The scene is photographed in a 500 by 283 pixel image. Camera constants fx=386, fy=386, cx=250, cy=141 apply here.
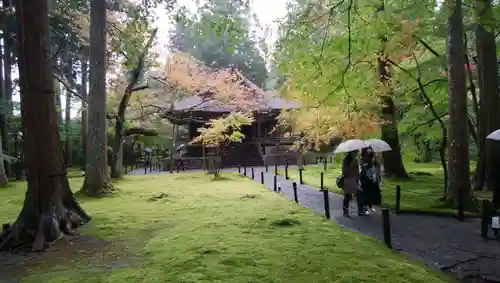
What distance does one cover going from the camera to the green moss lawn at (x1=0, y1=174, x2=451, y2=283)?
4539 mm

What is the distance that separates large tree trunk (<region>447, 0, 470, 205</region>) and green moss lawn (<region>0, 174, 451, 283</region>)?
394 cm

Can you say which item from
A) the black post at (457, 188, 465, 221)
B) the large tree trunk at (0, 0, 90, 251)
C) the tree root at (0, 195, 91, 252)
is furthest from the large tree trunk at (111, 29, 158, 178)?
the black post at (457, 188, 465, 221)

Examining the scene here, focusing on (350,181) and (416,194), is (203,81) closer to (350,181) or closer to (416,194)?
(416,194)

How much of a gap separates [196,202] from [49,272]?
6.13m

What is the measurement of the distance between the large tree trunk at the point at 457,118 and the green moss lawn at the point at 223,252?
394 cm

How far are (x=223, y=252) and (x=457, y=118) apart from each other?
292 inches

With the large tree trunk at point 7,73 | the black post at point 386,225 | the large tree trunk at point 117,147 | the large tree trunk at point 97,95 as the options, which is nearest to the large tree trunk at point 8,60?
the large tree trunk at point 7,73

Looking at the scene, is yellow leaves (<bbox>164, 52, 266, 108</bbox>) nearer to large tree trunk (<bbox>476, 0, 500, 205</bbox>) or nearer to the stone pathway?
the stone pathway

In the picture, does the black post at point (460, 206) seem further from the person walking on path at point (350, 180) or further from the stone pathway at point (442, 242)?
the person walking on path at point (350, 180)

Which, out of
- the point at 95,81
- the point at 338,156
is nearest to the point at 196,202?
the point at 95,81

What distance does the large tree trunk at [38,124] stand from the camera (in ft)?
22.6

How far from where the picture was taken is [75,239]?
6793 mm

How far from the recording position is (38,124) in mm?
6992

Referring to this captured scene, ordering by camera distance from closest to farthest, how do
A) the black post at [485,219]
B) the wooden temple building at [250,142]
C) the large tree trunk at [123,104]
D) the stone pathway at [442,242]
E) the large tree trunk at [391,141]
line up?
1. the stone pathway at [442,242]
2. the black post at [485,219]
3. the large tree trunk at [391,141]
4. the large tree trunk at [123,104]
5. the wooden temple building at [250,142]
